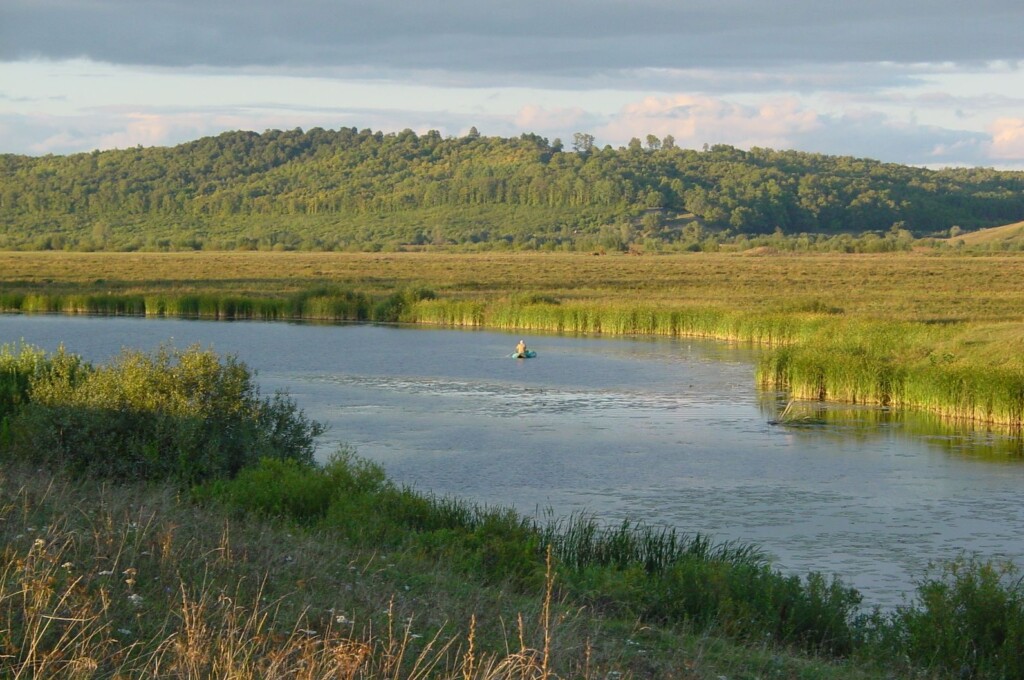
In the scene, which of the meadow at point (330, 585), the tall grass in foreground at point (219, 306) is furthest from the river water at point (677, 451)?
the tall grass in foreground at point (219, 306)

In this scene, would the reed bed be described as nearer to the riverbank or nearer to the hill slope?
the riverbank

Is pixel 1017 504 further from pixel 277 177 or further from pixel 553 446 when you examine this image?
pixel 277 177

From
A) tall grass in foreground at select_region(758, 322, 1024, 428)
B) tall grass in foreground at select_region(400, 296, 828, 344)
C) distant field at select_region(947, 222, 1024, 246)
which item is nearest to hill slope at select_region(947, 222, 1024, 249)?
distant field at select_region(947, 222, 1024, 246)

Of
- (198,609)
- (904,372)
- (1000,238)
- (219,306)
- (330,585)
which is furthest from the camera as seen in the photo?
(1000,238)

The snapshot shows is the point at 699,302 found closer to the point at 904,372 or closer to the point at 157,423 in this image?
the point at 904,372

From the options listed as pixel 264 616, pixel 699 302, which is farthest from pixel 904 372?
pixel 264 616

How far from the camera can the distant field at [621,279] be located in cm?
4628

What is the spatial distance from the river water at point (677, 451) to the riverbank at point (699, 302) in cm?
129

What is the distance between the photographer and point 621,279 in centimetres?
6700

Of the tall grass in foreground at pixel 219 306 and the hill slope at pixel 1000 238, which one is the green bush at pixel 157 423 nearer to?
the tall grass in foreground at pixel 219 306

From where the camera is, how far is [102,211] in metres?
176

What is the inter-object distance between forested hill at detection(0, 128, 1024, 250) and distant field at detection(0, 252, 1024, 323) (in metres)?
37.4

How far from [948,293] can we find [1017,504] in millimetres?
36266

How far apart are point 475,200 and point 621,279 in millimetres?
101497
